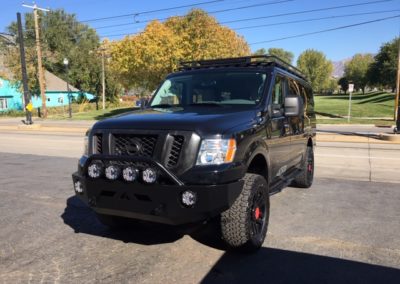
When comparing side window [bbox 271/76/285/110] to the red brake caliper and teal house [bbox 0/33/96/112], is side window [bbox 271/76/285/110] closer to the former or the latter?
the red brake caliper

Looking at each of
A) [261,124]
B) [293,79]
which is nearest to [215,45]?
[293,79]

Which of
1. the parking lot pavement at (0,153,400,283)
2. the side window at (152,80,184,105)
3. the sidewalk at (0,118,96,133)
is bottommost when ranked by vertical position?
the sidewalk at (0,118,96,133)

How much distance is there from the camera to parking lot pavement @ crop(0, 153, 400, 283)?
3.73 meters

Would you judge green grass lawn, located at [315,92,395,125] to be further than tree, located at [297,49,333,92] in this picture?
No

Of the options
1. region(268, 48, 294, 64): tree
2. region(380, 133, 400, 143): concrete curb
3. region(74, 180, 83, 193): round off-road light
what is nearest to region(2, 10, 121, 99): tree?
region(380, 133, 400, 143): concrete curb

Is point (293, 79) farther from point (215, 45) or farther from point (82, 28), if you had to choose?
point (82, 28)

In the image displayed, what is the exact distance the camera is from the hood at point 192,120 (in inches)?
146

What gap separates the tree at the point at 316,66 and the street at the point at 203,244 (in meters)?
117

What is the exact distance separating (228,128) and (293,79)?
289cm

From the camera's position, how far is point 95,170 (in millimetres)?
3914

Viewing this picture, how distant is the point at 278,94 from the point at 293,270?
239cm

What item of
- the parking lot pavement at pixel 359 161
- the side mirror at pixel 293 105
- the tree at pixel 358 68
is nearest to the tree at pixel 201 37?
the parking lot pavement at pixel 359 161

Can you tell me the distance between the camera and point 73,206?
613 centimetres

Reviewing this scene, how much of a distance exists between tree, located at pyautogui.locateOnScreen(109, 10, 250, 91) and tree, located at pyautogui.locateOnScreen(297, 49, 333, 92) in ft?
290
